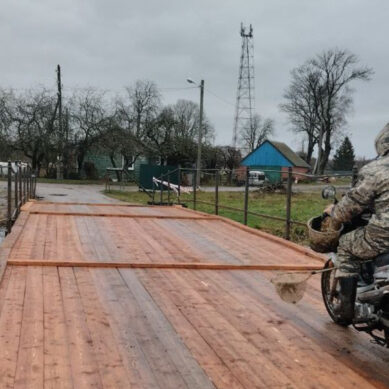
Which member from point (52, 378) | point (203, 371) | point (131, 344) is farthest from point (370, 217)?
point (52, 378)

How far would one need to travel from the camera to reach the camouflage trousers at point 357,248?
2875 mm

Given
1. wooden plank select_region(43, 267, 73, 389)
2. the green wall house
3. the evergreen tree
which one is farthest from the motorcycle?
the evergreen tree

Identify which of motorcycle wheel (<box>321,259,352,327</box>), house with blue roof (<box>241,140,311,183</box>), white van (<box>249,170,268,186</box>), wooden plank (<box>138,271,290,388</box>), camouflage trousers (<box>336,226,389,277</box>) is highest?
house with blue roof (<box>241,140,311,183</box>)

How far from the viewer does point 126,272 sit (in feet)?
16.3

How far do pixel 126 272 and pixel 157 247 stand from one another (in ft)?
Result: 4.88

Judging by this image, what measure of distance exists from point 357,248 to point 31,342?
1883 mm

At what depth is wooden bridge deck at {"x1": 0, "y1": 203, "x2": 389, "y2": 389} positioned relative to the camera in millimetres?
2670

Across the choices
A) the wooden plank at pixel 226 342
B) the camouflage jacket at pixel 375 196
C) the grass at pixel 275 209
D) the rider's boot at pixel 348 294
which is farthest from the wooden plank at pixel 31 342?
the grass at pixel 275 209

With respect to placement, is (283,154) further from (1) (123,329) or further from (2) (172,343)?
(2) (172,343)

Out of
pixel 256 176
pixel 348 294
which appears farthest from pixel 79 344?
pixel 256 176

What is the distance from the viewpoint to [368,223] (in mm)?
2986

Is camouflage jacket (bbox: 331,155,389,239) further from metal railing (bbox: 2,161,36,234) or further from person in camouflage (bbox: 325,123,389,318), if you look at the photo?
metal railing (bbox: 2,161,36,234)

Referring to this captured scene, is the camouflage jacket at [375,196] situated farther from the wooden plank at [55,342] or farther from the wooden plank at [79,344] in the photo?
the wooden plank at [55,342]

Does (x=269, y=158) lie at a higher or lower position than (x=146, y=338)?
higher
